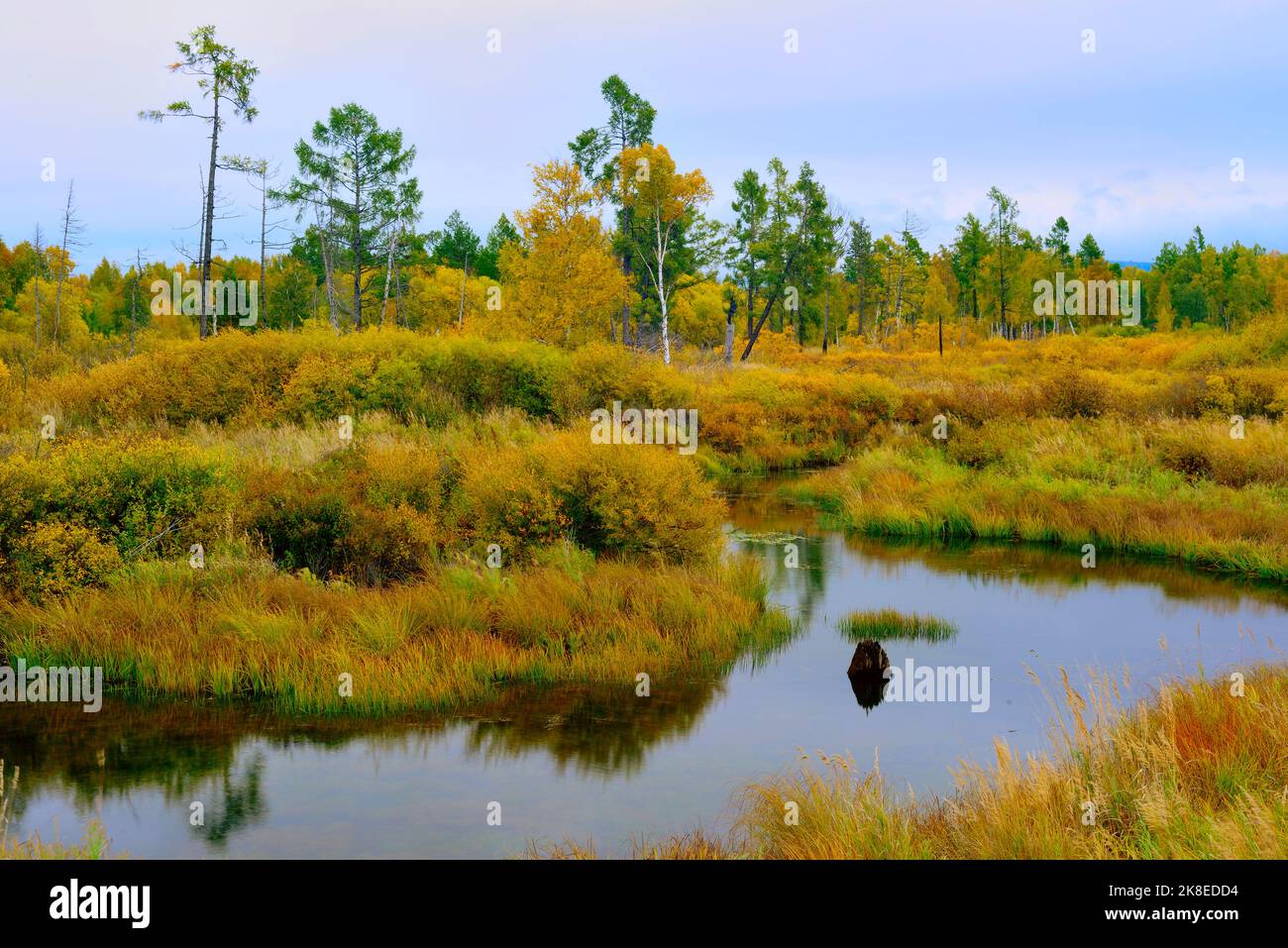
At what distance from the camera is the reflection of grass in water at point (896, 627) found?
40.0 ft

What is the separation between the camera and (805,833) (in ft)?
20.0

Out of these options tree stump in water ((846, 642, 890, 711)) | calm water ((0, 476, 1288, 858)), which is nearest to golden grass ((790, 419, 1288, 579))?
calm water ((0, 476, 1288, 858))

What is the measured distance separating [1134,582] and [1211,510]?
3.37 m

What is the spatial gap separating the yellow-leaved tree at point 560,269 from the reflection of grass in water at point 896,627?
82.9 ft

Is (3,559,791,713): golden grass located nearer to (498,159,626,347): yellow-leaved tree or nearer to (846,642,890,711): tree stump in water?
(846,642,890,711): tree stump in water

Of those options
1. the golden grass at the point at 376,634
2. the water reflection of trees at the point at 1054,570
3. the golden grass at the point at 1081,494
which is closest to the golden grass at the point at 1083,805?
the golden grass at the point at 376,634

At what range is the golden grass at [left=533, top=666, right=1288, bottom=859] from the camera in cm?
543

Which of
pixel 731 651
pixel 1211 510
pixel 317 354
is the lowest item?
pixel 731 651

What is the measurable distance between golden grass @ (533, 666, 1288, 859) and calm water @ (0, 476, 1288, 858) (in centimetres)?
76

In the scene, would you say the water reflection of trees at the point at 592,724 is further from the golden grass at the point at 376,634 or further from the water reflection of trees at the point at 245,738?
the golden grass at the point at 376,634

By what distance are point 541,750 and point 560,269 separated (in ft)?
100

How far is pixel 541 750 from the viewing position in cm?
851

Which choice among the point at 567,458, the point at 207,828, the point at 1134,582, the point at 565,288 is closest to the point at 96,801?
the point at 207,828
